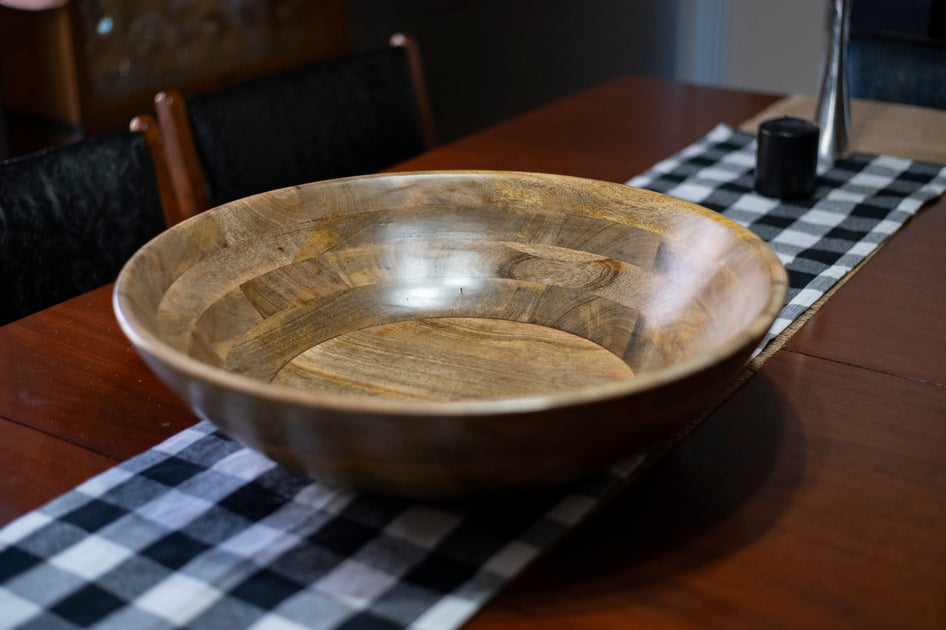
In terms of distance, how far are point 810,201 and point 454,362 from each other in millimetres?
581

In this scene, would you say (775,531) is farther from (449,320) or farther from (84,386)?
(84,386)

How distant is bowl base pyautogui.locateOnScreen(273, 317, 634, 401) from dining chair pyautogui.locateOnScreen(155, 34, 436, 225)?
57 cm

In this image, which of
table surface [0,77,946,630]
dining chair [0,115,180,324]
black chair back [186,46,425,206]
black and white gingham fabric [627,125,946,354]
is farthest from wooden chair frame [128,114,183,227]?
black and white gingham fabric [627,125,946,354]

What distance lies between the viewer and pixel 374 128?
150 cm

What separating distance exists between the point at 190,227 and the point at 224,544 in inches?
10.1

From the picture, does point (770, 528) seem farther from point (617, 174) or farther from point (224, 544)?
point (617, 174)

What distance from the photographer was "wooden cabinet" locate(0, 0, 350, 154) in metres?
2.42

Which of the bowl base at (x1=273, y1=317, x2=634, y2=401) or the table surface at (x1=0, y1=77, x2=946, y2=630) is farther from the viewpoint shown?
Result: the bowl base at (x1=273, y1=317, x2=634, y2=401)

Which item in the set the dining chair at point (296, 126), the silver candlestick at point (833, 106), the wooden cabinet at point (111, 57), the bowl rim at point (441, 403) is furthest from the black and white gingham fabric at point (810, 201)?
the wooden cabinet at point (111, 57)

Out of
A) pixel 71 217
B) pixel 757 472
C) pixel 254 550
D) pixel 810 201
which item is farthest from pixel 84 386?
pixel 810 201

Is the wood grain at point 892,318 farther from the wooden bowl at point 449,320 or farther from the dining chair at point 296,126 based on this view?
the dining chair at point 296,126

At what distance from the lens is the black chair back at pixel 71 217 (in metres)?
1.02

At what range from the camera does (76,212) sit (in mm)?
1076

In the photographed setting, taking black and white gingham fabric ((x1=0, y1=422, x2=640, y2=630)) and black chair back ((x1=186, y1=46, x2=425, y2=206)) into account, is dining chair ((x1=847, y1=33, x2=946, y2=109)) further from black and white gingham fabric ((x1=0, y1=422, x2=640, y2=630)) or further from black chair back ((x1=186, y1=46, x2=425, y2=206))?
black and white gingham fabric ((x1=0, y1=422, x2=640, y2=630))
